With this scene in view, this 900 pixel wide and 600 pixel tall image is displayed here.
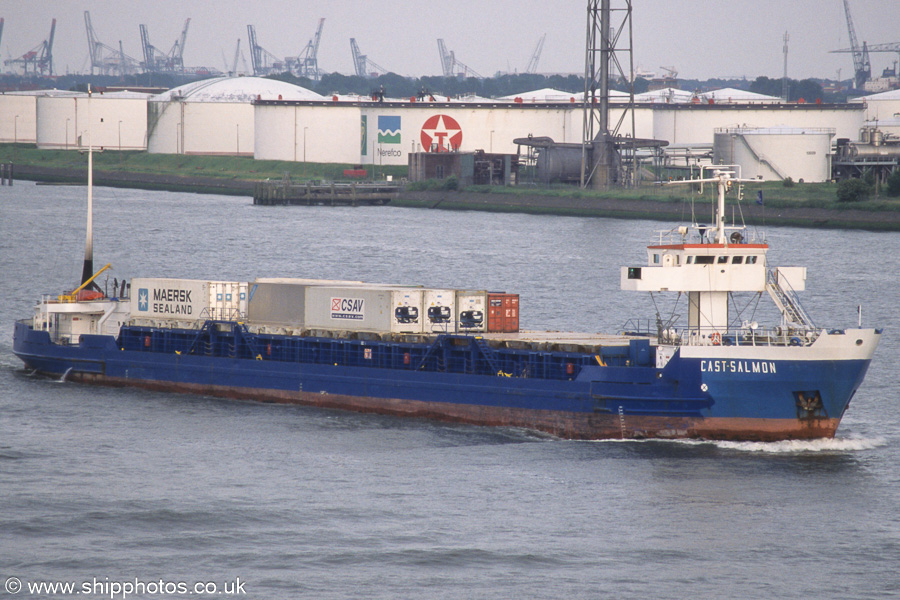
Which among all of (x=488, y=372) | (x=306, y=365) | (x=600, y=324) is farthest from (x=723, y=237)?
(x=600, y=324)

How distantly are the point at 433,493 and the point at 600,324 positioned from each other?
75.3 feet

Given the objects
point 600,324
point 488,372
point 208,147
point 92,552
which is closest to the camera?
point 92,552

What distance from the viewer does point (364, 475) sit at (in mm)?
29438

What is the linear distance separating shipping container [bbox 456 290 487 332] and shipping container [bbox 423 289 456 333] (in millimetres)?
180

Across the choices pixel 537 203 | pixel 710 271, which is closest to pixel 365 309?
pixel 710 271

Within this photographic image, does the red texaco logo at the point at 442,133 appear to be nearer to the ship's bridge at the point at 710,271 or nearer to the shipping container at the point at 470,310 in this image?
the shipping container at the point at 470,310

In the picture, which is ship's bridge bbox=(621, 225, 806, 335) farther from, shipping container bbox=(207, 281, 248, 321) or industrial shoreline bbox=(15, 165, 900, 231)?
industrial shoreline bbox=(15, 165, 900, 231)

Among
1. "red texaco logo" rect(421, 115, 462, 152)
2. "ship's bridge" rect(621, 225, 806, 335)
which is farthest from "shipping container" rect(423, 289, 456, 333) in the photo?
"red texaco logo" rect(421, 115, 462, 152)

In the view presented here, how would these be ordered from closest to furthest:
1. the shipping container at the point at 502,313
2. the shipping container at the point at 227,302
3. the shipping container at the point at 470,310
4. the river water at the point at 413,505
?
the river water at the point at 413,505
the shipping container at the point at 470,310
the shipping container at the point at 502,313
the shipping container at the point at 227,302

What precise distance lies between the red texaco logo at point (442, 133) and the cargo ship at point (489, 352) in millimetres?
81065

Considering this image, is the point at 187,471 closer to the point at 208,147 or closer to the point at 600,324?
the point at 600,324

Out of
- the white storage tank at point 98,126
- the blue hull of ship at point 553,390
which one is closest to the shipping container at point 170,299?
the blue hull of ship at point 553,390

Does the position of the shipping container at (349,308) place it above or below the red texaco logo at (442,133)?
below

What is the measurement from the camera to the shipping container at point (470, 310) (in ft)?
119
